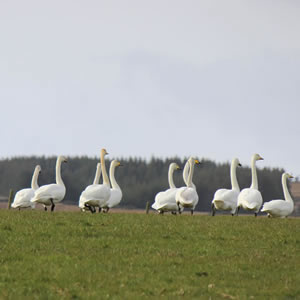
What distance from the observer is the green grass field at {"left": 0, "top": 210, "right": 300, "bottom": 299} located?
15359 millimetres

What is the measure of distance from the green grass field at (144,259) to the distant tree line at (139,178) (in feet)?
321

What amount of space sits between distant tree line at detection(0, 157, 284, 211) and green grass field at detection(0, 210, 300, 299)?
97863 mm

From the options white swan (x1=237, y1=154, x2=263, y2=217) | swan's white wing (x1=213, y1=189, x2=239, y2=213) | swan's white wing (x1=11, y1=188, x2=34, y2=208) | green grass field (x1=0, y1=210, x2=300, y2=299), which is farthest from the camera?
swan's white wing (x1=11, y1=188, x2=34, y2=208)

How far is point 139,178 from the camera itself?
14550 cm

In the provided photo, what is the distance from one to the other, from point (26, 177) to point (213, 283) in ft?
372

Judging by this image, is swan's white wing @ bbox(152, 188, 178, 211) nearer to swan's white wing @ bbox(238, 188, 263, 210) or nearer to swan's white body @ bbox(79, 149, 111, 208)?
swan's white wing @ bbox(238, 188, 263, 210)

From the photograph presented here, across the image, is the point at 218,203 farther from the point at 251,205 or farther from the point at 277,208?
the point at 277,208

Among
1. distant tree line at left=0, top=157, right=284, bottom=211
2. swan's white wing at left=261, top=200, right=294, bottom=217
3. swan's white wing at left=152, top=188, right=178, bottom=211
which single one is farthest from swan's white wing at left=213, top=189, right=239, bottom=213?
distant tree line at left=0, top=157, right=284, bottom=211

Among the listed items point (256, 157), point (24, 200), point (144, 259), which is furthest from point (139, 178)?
point (144, 259)

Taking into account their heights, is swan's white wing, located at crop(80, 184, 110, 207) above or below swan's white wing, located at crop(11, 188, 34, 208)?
above

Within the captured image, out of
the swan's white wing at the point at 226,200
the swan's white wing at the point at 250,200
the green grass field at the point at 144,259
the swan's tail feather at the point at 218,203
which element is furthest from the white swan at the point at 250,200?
the green grass field at the point at 144,259

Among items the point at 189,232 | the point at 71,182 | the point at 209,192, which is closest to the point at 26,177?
the point at 71,182

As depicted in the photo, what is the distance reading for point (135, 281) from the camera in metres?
15.8

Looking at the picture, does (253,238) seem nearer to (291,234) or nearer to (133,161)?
(291,234)
